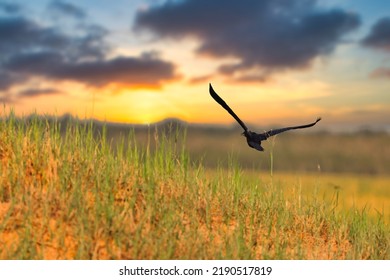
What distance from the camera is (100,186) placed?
24.8 feet

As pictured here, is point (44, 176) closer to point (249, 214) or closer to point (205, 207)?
point (205, 207)

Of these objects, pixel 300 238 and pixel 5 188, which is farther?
pixel 300 238

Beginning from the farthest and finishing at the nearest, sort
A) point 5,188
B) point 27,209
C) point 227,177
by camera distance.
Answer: point 227,177
point 5,188
point 27,209

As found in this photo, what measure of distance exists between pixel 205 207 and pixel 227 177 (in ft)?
3.61

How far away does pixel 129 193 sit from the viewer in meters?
7.55

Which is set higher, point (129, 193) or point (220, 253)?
point (129, 193)

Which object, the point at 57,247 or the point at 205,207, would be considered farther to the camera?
the point at 205,207

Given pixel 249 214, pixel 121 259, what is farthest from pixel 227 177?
pixel 121 259

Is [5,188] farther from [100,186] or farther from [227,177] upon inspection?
[227,177]

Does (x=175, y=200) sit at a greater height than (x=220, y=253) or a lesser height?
greater

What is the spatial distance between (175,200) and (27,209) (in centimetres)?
191

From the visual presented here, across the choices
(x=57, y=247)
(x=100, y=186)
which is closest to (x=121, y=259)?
(x=57, y=247)
